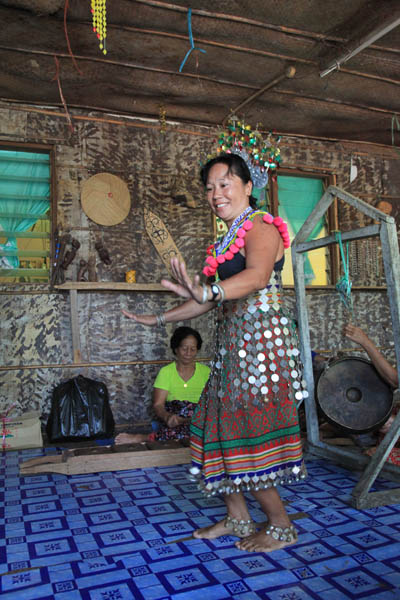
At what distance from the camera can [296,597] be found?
1.65 metres

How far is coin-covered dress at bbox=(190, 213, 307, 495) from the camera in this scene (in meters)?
1.96

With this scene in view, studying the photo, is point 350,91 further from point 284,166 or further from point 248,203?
point 248,203

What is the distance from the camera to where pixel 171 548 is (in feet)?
6.64

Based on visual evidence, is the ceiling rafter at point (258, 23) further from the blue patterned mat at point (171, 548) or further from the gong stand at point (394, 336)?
the blue patterned mat at point (171, 548)

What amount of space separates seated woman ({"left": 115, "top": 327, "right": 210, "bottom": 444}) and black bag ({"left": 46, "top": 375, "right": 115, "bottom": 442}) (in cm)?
43

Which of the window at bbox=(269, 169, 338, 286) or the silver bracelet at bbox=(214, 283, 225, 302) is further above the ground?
the window at bbox=(269, 169, 338, 286)

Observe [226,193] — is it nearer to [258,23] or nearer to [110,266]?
[258,23]

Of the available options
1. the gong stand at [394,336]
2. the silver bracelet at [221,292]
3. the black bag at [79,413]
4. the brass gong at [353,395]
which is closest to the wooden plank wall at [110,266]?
the black bag at [79,413]

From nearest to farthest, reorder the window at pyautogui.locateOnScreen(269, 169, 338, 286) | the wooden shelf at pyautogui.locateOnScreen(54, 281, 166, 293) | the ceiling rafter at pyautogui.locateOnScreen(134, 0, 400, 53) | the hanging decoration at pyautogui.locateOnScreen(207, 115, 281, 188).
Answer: the hanging decoration at pyautogui.locateOnScreen(207, 115, 281, 188) < the ceiling rafter at pyautogui.locateOnScreen(134, 0, 400, 53) < the wooden shelf at pyautogui.locateOnScreen(54, 281, 166, 293) < the window at pyautogui.locateOnScreen(269, 169, 338, 286)

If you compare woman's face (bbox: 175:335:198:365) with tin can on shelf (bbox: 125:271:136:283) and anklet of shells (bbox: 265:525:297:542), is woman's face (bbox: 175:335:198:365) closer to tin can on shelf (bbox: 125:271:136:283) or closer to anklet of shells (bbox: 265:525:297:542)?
tin can on shelf (bbox: 125:271:136:283)

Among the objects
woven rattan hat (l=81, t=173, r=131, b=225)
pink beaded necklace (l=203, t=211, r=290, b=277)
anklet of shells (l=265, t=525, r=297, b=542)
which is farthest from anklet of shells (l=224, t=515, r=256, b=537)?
woven rattan hat (l=81, t=173, r=131, b=225)

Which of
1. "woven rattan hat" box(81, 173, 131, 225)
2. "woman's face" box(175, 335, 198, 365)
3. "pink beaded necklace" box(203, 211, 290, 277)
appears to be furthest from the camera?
"woven rattan hat" box(81, 173, 131, 225)

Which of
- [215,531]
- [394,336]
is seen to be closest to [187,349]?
[394,336]

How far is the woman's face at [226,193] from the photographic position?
6.69 feet
